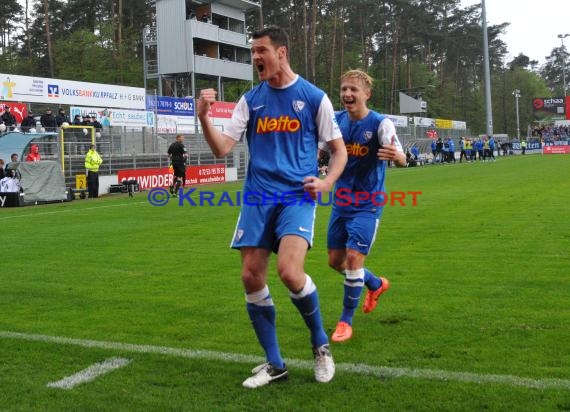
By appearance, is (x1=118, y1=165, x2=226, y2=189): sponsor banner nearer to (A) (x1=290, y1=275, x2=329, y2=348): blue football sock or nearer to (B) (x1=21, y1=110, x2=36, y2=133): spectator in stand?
(B) (x1=21, y1=110, x2=36, y2=133): spectator in stand

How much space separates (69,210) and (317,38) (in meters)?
54.9

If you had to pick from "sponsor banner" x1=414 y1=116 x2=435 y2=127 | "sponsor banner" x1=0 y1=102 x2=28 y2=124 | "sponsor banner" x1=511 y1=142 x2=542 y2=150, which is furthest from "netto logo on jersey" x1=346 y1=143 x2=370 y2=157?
"sponsor banner" x1=511 y1=142 x2=542 y2=150

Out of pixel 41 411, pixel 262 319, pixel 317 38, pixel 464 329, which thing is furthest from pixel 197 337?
pixel 317 38

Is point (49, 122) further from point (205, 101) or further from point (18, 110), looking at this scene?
point (205, 101)

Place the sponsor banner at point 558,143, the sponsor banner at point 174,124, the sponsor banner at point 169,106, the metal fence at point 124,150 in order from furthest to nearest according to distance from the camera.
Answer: the sponsor banner at point 558,143 → the sponsor banner at point 174,124 → the sponsor banner at point 169,106 → the metal fence at point 124,150

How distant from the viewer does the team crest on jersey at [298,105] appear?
4137 millimetres

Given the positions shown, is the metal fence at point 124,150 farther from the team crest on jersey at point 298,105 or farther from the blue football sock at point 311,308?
the blue football sock at point 311,308

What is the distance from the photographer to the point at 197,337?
197 inches

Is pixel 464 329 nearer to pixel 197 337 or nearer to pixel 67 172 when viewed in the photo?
pixel 197 337

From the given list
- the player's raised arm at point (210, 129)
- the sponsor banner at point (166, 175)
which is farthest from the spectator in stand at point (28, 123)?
the player's raised arm at point (210, 129)

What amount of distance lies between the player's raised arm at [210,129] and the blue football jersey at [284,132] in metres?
0.08

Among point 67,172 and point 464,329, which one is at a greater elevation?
point 67,172

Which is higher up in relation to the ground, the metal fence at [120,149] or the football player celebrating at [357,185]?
the metal fence at [120,149]

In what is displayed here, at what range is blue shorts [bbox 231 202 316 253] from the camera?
13.2ft
